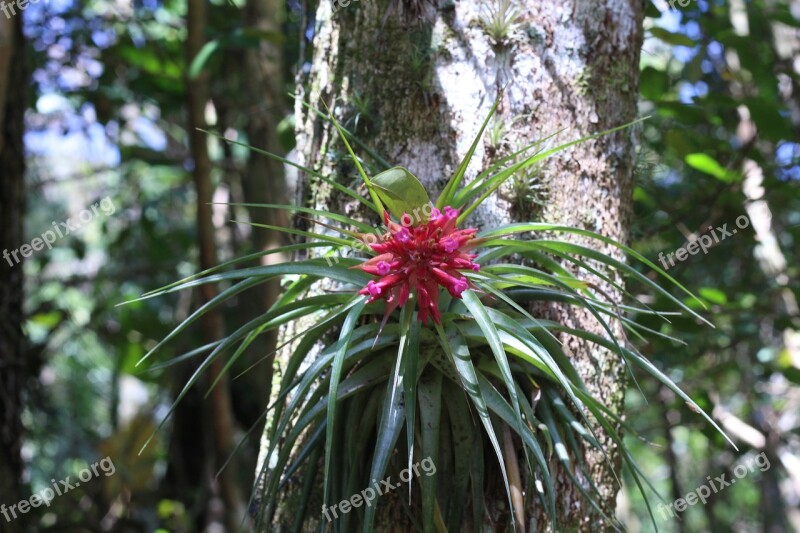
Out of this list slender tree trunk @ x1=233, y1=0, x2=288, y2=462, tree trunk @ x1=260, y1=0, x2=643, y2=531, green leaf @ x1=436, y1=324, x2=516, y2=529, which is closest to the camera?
green leaf @ x1=436, y1=324, x2=516, y2=529

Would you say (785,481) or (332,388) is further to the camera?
(785,481)

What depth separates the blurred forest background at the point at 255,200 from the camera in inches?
125

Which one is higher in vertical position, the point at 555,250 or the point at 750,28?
the point at 750,28

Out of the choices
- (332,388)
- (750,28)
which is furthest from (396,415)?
(750,28)

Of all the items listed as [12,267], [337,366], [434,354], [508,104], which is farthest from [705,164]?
[12,267]

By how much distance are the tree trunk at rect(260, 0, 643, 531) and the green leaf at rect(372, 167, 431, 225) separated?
1.05 feet

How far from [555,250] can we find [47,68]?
4062 millimetres

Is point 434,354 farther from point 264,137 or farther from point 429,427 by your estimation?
point 264,137

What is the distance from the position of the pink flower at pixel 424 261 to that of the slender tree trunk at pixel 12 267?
115 inches

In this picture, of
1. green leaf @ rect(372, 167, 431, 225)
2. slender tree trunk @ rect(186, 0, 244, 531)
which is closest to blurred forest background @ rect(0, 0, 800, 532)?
slender tree trunk @ rect(186, 0, 244, 531)

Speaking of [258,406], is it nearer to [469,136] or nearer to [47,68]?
[47,68]

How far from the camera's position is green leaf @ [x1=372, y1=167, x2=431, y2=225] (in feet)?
4.75

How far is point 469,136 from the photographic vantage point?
1.82 metres

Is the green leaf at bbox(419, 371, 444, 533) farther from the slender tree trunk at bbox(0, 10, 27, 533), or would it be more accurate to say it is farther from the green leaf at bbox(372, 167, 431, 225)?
the slender tree trunk at bbox(0, 10, 27, 533)
